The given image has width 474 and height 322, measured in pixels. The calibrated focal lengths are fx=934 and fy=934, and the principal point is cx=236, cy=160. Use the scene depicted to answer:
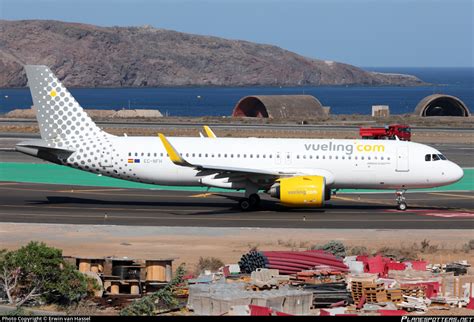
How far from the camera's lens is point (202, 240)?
37.3m

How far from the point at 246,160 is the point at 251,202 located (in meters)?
2.09

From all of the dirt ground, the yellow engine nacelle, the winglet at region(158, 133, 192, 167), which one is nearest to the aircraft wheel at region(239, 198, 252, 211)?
the yellow engine nacelle

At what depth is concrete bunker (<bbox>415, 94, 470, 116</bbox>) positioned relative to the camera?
128625 mm

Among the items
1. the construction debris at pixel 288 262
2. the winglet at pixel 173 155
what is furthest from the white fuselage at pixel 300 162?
the construction debris at pixel 288 262

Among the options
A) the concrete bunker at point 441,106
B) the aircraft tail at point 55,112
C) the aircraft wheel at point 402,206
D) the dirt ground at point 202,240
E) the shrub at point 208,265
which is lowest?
the shrub at point 208,265

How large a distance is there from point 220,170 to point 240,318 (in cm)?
2256

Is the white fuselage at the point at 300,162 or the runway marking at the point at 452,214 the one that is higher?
the white fuselage at the point at 300,162

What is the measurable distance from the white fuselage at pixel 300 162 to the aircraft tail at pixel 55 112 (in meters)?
1.27

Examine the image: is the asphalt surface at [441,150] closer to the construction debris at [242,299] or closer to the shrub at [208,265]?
the shrub at [208,265]

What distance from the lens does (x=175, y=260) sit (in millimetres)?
32750

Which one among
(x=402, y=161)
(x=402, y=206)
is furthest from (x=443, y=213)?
(x=402, y=161)

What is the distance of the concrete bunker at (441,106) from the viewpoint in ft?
422

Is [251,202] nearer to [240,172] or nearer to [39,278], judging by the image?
[240,172]

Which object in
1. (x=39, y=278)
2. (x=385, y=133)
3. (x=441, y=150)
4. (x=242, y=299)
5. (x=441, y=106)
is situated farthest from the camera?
(x=441, y=106)
